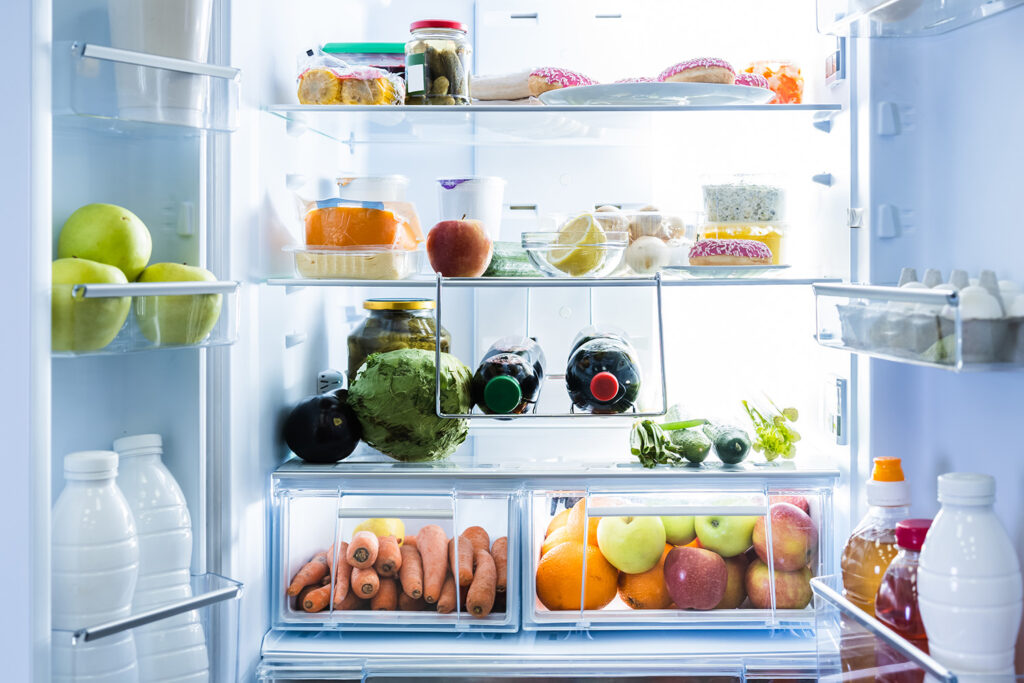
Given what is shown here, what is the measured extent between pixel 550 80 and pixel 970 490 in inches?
36.3

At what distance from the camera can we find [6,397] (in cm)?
98

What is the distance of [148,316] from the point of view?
111 centimetres

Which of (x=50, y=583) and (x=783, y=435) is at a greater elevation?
(x=783, y=435)

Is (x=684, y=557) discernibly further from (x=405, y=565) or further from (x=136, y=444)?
(x=136, y=444)

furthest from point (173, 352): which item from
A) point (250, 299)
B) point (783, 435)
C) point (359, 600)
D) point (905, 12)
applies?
point (905, 12)

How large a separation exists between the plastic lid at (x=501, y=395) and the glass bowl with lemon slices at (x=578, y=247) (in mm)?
210

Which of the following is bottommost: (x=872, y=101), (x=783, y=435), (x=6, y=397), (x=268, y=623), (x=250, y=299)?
(x=268, y=623)

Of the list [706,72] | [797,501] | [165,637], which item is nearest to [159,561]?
[165,637]

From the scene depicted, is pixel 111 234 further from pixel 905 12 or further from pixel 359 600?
pixel 905 12

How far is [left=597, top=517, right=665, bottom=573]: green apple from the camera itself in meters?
1.45

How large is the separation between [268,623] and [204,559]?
244 millimetres

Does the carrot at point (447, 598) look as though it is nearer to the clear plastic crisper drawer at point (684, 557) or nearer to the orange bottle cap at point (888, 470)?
the clear plastic crisper drawer at point (684, 557)

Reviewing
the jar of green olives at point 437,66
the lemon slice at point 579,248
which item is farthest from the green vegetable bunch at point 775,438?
the jar of green olives at point 437,66

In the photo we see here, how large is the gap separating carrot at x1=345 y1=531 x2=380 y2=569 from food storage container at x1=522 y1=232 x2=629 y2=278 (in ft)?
1.74
